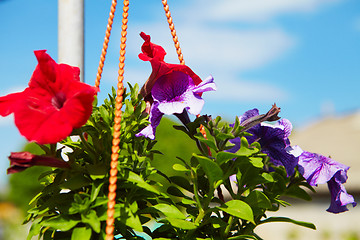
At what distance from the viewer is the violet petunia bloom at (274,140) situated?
103 cm

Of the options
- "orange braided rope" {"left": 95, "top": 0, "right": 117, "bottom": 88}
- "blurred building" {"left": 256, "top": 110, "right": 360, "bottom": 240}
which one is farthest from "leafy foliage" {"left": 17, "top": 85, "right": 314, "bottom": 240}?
"blurred building" {"left": 256, "top": 110, "right": 360, "bottom": 240}

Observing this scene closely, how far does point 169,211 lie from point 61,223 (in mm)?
228

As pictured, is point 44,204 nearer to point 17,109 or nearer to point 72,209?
point 72,209

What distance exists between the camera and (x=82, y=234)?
78 centimetres

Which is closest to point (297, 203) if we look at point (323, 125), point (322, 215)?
point (322, 215)

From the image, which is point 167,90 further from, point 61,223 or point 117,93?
point 61,223

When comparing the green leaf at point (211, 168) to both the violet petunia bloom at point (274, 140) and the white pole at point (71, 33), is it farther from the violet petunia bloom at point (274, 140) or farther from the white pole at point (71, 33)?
the white pole at point (71, 33)

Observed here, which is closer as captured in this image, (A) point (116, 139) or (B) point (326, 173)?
(A) point (116, 139)

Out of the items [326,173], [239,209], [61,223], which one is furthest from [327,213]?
[61,223]

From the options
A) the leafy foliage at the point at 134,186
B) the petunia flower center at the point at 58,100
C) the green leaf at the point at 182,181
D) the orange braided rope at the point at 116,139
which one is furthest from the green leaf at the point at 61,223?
the green leaf at the point at 182,181

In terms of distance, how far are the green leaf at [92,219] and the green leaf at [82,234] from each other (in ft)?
0.05

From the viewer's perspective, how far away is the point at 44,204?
0.90m

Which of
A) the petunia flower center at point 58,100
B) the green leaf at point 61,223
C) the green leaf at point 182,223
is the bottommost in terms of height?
the green leaf at point 61,223

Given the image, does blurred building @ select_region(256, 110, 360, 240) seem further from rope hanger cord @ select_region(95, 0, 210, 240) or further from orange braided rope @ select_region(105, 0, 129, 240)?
orange braided rope @ select_region(105, 0, 129, 240)
